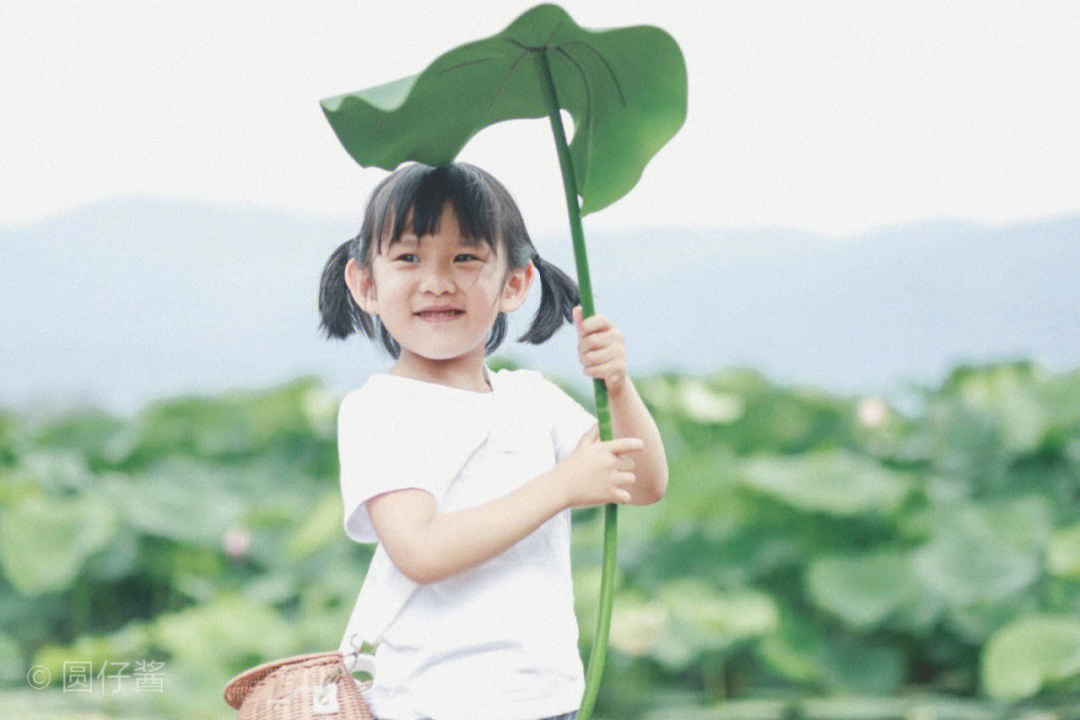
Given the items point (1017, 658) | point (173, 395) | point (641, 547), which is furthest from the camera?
point (173, 395)

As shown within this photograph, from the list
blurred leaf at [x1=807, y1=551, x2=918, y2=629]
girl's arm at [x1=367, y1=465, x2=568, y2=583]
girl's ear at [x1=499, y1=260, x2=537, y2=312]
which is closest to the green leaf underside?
girl's ear at [x1=499, y1=260, x2=537, y2=312]

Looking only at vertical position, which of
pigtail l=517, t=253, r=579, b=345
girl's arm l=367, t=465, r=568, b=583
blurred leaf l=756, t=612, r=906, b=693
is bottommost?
blurred leaf l=756, t=612, r=906, b=693

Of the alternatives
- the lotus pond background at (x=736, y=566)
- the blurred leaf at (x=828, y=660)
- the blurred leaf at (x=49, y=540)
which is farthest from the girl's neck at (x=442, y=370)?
the blurred leaf at (x=49, y=540)

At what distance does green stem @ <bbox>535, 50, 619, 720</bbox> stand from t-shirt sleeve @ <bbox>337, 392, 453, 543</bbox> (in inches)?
5.5

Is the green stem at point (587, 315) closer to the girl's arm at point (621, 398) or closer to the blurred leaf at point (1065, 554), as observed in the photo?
the girl's arm at point (621, 398)

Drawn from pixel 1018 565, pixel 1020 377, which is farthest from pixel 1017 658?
pixel 1020 377

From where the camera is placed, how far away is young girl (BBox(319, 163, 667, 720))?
3.50 feet

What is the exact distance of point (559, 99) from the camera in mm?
1107

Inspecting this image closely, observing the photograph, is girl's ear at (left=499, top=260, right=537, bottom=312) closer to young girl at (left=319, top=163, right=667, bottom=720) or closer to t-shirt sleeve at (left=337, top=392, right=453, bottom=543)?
young girl at (left=319, top=163, right=667, bottom=720)

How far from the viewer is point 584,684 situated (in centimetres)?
118

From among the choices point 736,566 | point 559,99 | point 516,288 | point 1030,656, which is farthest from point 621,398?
point 736,566

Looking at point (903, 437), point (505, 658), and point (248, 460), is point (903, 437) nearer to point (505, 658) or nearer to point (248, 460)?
point (248, 460)

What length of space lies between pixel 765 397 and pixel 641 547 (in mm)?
500

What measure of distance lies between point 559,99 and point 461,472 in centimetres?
31
